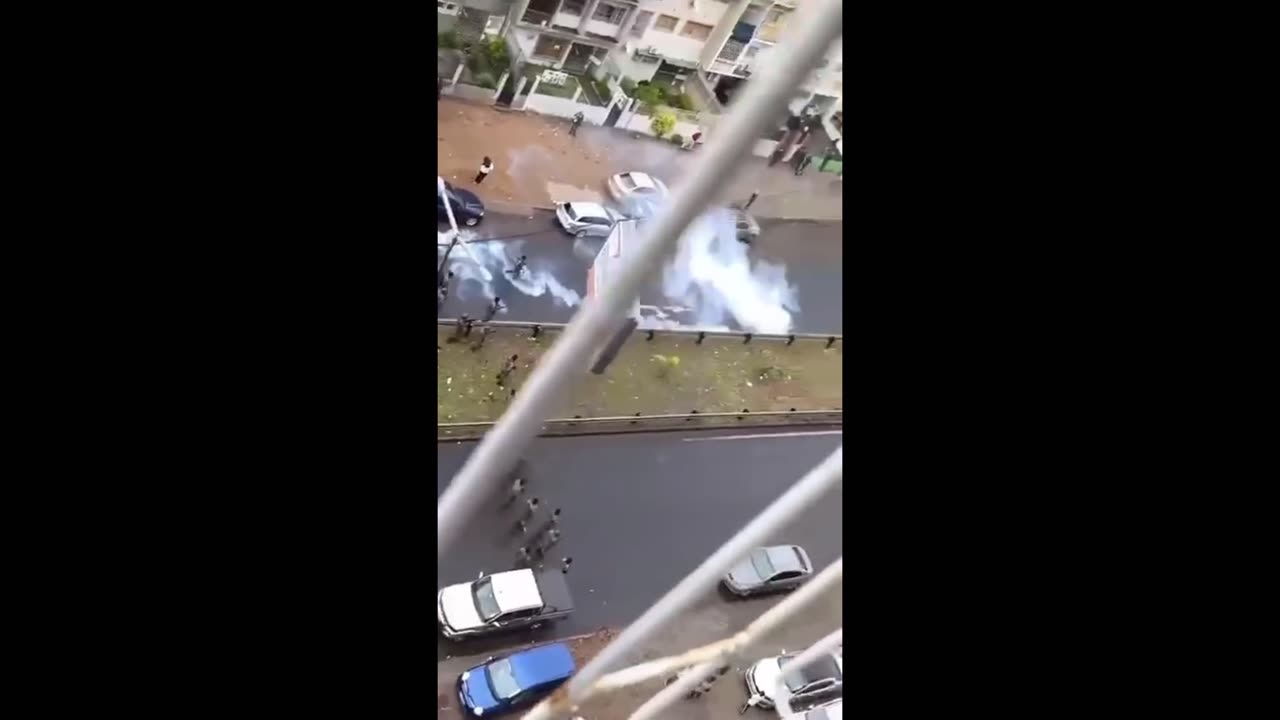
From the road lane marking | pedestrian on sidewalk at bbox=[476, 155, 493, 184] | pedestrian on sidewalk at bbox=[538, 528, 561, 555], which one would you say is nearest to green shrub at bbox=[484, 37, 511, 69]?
pedestrian on sidewalk at bbox=[476, 155, 493, 184]

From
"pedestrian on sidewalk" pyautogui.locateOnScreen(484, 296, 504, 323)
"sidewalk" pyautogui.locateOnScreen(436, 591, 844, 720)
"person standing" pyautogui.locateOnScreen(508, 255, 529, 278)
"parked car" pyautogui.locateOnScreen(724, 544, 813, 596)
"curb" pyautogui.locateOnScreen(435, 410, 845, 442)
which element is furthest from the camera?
"person standing" pyautogui.locateOnScreen(508, 255, 529, 278)

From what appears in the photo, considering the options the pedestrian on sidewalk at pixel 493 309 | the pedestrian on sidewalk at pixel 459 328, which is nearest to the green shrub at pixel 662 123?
the pedestrian on sidewalk at pixel 493 309

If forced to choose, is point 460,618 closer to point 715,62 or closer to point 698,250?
point 698,250

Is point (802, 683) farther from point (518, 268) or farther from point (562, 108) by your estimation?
point (562, 108)

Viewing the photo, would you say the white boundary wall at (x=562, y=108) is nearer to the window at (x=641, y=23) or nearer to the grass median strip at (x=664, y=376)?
the window at (x=641, y=23)

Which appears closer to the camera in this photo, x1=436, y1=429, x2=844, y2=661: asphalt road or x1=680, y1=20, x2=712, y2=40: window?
x1=436, y1=429, x2=844, y2=661: asphalt road

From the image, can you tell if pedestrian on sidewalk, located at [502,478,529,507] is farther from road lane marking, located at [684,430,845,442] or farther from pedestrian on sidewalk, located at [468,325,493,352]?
road lane marking, located at [684,430,845,442]

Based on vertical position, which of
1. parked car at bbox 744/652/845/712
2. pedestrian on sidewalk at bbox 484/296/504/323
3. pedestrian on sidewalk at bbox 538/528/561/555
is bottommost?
parked car at bbox 744/652/845/712
